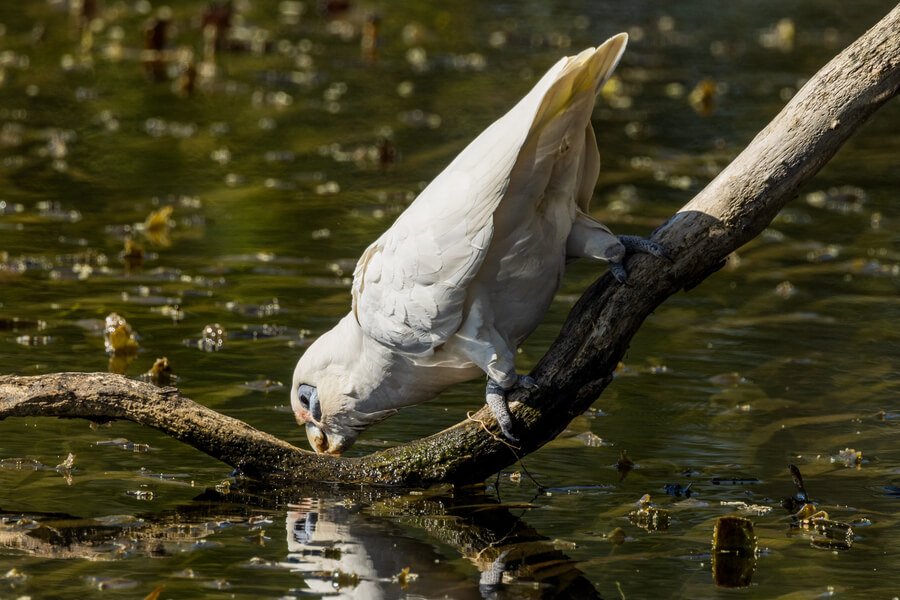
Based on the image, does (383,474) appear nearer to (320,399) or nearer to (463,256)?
(320,399)

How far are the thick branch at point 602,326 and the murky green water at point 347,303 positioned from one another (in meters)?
0.19

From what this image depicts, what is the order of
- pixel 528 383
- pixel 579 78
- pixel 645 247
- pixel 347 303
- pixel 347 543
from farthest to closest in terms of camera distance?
pixel 347 303 → pixel 528 383 → pixel 645 247 → pixel 347 543 → pixel 579 78

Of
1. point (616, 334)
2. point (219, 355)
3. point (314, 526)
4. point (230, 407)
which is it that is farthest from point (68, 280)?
A: point (616, 334)

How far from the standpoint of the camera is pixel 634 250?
521 cm

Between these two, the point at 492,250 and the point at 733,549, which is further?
the point at 492,250

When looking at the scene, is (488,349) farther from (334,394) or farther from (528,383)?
(334,394)

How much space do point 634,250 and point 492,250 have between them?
545 mm

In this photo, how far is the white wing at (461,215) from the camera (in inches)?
193

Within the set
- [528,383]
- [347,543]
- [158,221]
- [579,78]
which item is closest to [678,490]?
[528,383]

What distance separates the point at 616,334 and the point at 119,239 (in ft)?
16.4

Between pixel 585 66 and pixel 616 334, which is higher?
pixel 585 66

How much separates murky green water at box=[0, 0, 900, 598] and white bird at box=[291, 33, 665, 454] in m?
0.64

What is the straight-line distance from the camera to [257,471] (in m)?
5.62

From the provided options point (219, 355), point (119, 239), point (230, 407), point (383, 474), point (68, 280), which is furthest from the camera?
point (119, 239)
